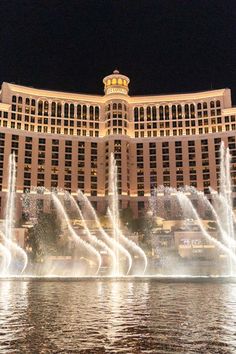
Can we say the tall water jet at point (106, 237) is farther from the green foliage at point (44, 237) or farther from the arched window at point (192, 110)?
the arched window at point (192, 110)

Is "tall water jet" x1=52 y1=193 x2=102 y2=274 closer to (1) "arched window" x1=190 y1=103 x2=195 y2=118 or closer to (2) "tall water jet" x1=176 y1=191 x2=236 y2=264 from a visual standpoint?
(2) "tall water jet" x1=176 y1=191 x2=236 y2=264

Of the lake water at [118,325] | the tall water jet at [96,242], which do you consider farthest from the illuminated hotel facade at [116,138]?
the lake water at [118,325]

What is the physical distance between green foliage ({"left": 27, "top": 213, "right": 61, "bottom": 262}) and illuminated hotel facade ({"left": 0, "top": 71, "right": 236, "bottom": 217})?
104ft

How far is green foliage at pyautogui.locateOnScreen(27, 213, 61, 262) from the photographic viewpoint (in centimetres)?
8306

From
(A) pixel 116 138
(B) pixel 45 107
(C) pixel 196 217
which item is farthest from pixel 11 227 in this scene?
(C) pixel 196 217

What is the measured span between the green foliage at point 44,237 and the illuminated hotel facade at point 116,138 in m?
31.6

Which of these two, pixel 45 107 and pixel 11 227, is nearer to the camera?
pixel 11 227

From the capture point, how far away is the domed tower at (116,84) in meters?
140

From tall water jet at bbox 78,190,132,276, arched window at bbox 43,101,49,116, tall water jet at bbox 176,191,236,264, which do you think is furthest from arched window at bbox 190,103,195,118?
arched window at bbox 43,101,49,116

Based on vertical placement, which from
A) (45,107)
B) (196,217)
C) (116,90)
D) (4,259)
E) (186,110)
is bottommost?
(4,259)

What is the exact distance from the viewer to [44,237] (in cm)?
8806

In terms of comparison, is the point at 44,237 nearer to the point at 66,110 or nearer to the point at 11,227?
the point at 11,227

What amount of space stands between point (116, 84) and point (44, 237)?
71210 millimetres

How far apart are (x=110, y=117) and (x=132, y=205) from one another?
101ft
